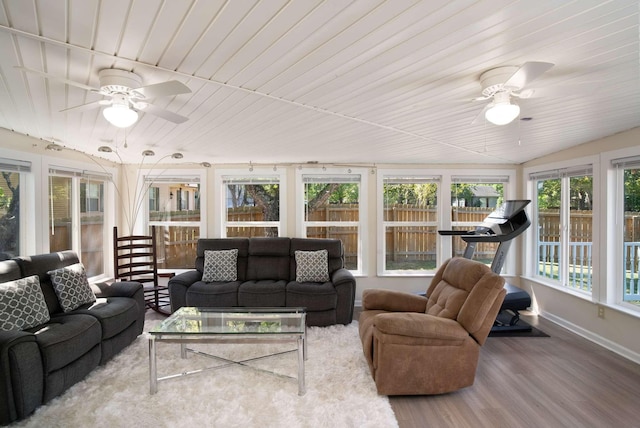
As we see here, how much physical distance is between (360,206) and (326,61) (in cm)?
325

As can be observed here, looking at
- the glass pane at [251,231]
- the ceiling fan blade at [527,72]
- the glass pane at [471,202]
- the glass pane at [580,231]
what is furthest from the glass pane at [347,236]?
the ceiling fan blade at [527,72]

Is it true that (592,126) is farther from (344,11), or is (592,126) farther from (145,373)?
(145,373)

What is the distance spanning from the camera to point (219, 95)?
2129 millimetres

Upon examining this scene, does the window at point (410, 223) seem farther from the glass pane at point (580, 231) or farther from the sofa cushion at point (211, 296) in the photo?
the sofa cushion at point (211, 296)

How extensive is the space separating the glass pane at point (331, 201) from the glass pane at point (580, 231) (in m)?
2.68

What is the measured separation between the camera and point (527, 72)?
150cm

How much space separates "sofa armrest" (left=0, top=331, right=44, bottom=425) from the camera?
192 centimetres

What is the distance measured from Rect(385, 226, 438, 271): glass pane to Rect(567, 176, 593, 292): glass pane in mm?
1645

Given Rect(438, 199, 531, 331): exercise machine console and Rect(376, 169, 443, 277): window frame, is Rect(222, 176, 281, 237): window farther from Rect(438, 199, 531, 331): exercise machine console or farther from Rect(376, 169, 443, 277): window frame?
Rect(438, 199, 531, 331): exercise machine console

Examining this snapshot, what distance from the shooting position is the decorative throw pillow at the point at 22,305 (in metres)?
2.30

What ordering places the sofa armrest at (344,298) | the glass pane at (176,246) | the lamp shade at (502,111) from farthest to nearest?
the glass pane at (176,246) < the sofa armrest at (344,298) < the lamp shade at (502,111)

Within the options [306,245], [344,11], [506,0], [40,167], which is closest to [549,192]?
[306,245]

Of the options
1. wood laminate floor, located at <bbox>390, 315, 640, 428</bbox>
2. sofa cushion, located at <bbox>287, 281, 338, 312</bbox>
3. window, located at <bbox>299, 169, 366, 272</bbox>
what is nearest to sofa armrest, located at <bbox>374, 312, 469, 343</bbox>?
wood laminate floor, located at <bbox>390, 315, 640, 428</bbox>

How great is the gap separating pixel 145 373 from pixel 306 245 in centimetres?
231
